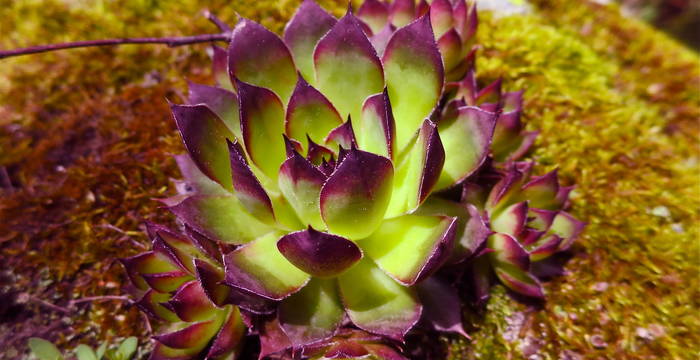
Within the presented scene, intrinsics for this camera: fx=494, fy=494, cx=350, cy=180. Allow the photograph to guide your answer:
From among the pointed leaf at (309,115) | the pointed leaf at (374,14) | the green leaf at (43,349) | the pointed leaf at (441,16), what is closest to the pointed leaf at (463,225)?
the pointed leaf at (309,115)

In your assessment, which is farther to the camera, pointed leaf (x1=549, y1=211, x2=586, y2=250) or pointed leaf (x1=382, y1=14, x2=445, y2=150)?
pointed leaf (x1=549, y1=211, x2=586, y2=250)

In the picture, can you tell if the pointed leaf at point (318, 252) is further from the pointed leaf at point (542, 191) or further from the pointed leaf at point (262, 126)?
the pointed leaf at point (542, 191)

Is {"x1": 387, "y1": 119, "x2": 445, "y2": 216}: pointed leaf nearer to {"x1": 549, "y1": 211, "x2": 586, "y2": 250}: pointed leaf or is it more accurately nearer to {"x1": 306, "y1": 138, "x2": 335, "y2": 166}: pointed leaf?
{"x1": 306, "y1": 138, "x2": 335, "y2": 166}: pointed leaf

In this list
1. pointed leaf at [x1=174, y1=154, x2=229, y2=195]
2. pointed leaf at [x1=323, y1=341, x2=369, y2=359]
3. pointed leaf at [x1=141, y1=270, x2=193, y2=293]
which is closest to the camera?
pointed leaf at [x1=323, y1=341, x2=369, y2=359]

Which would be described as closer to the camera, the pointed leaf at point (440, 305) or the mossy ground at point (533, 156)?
the pointed leaf at point (440, 305)

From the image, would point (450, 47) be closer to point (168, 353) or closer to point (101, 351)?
point (168, 353)

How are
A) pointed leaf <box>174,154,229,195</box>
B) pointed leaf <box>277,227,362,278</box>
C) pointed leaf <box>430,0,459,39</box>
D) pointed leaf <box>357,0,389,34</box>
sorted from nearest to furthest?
pointed leaf <box>277,227,362,278</box>
pointed leaf <box>174,154,229,195</box>
pointed leaf <box>430,0,459,39</box>
pointed leaf <box>357,0,389,34</box>

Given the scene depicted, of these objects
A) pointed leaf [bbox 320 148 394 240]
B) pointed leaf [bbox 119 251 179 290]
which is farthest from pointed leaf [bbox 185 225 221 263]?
pointed leaf [bbox 320 148 394 240]
